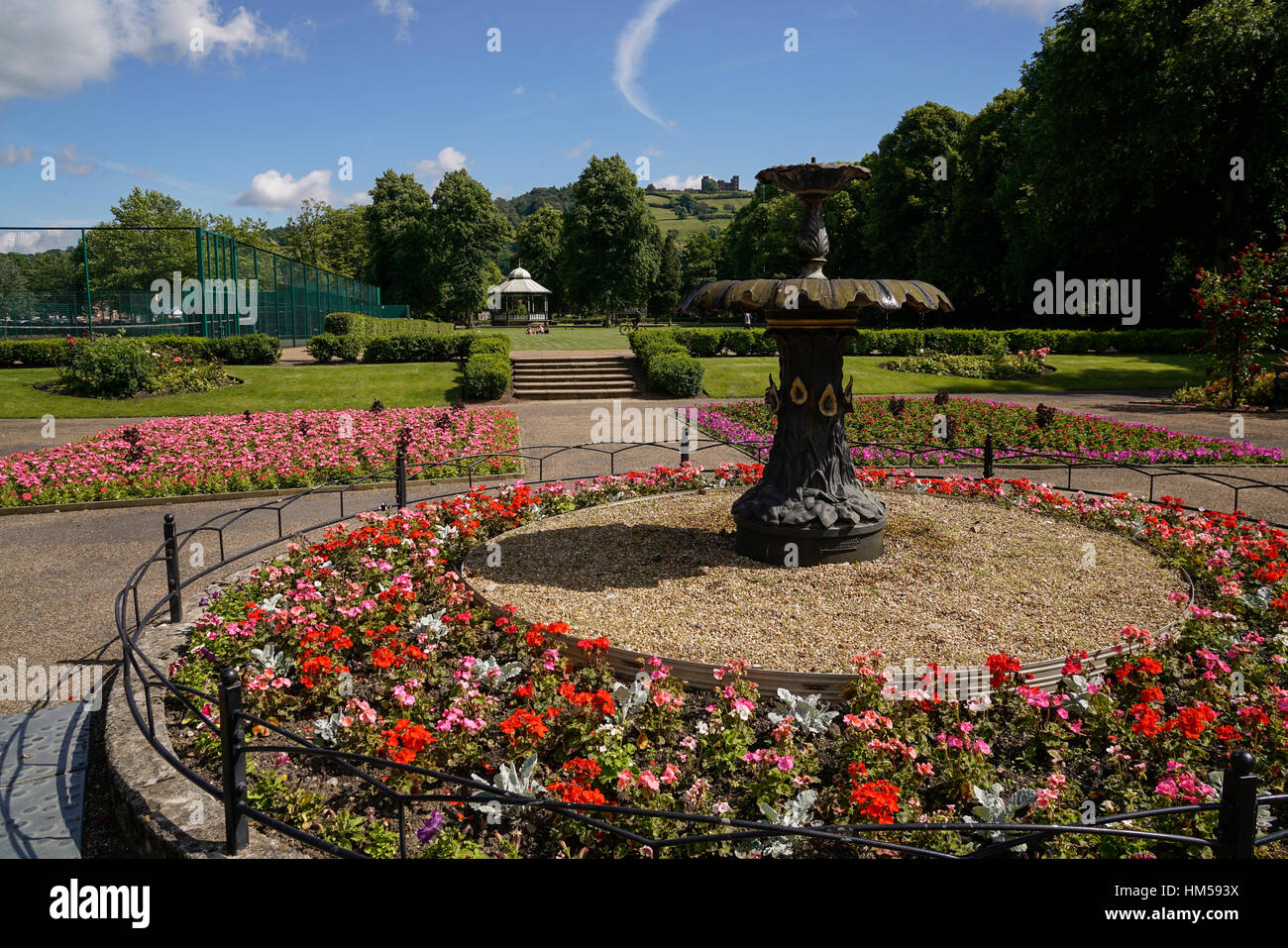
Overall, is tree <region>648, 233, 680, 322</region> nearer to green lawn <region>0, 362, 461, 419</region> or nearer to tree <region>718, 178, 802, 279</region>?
tree <region>718, 178, 802, 279</region>

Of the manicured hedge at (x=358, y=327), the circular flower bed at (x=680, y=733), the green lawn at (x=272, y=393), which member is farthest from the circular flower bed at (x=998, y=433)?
the manicured hedge at (x=358, y=327)

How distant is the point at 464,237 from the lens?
53.5m

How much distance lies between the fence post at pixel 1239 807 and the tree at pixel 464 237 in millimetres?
53189

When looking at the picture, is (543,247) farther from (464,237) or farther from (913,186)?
(913,186)

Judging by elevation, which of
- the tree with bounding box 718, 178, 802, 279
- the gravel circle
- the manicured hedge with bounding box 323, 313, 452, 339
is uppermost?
the tree with bounding box 718, 178, 802, 279

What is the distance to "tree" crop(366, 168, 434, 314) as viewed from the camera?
60562 mm

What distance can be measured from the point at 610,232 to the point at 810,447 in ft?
163

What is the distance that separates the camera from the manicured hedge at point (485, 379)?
2119 cm

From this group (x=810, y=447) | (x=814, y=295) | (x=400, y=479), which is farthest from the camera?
(x=400, y=479)

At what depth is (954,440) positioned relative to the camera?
15.9m

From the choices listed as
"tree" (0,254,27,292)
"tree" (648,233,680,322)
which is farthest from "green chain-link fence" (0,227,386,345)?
"tree" (648,233,680,322)

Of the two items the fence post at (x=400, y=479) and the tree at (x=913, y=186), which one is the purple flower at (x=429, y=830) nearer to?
the fence post at (x=400, y=479)

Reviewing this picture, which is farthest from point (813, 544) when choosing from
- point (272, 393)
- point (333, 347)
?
point (333, 347)

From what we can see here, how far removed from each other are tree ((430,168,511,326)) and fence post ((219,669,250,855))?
5152 cm
